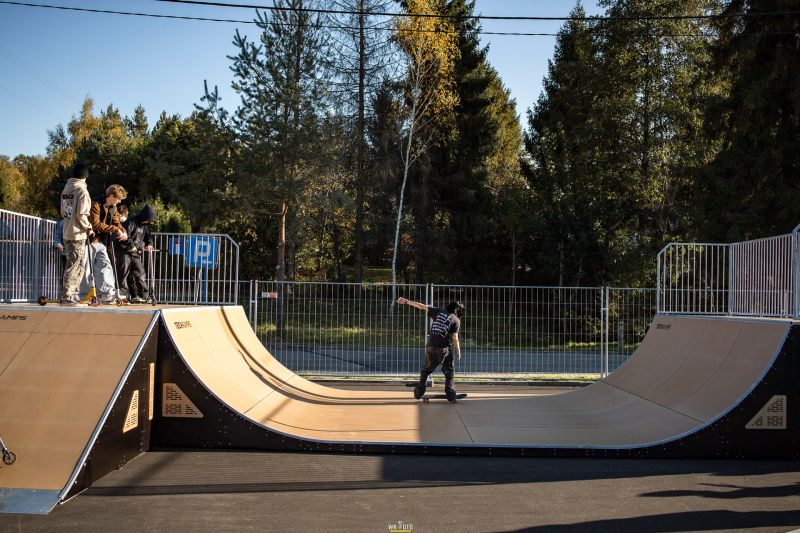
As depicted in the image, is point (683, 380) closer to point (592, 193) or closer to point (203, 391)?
point (203, 391)

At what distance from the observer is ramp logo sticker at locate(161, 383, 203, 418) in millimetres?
7801

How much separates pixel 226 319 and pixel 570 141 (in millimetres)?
24985

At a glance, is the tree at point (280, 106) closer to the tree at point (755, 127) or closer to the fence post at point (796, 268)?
the tree at point (755, 127)

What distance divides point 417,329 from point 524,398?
4457mm

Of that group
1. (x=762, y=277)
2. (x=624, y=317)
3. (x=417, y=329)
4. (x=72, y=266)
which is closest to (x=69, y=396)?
(x=72, y=266)

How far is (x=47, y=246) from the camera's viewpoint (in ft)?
35.4

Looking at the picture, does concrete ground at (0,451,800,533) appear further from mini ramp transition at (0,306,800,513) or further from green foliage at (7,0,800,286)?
green foliage at (7,0,800,286)

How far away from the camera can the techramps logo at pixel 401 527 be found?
511 centimetres

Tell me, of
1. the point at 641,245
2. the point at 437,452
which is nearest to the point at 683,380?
the point at 437,452

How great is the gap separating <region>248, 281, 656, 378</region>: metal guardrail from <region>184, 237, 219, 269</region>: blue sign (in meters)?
2.73

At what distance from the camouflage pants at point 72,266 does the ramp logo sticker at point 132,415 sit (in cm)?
232

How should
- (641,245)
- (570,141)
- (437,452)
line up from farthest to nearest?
(570,141), (641,245), (437,452)

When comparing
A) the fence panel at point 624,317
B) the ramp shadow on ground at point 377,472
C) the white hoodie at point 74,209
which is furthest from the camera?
the fence panel at point 624,317

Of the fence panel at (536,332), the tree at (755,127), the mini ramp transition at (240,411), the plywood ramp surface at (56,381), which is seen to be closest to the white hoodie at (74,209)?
the mini ramp transition at (240,411)
